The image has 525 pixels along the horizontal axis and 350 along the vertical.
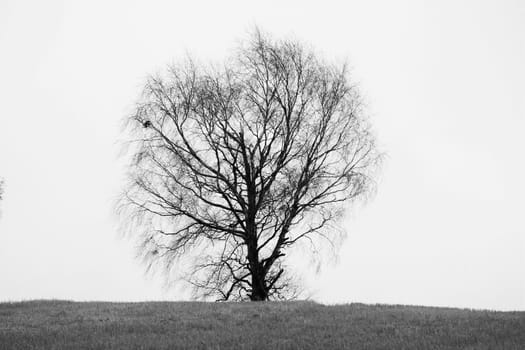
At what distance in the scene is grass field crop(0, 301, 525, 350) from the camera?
11.7 metres

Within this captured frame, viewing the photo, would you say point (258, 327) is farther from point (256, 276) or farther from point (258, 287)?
point (258, 287)

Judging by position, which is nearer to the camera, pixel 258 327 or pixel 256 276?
pixel 258 327

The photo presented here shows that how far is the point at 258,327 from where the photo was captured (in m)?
13.8

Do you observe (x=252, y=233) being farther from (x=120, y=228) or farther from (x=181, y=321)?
(x=181, y=321)

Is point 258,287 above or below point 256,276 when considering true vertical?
below

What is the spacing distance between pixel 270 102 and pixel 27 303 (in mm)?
11898

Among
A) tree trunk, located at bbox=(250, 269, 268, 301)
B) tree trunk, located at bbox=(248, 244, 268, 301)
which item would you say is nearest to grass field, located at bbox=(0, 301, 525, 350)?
tree trunk, located at bbox=(248, 244, 268, 301)

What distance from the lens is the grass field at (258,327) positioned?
11742 mm

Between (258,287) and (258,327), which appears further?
(258,287)

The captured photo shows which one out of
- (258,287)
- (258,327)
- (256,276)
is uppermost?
(256,276)

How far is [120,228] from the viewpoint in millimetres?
21984

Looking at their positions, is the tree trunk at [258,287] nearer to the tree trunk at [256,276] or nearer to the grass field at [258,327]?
the tree trunk at [256,276]

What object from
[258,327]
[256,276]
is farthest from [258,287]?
[258,327]

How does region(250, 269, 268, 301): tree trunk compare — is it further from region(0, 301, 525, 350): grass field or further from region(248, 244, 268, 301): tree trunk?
region(0, 301, 525, 350): grass field
